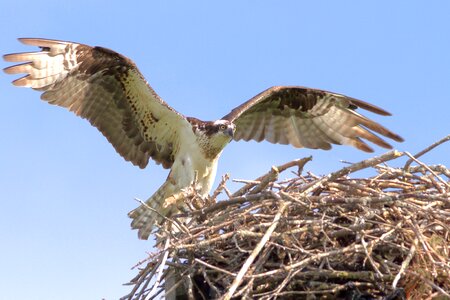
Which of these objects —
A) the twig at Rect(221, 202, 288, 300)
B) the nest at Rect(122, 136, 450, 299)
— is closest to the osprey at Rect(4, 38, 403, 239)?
the nest at Rect(122, 136, 450, 299)

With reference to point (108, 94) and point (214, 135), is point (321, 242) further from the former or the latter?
point (108, 94)

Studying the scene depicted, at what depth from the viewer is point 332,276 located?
580 cm

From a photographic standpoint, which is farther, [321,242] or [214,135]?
[214,135]

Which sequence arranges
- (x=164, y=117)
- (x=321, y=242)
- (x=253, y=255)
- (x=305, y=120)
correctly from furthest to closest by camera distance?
(x=305, y=120) < (x=164, y=117) < (x=321, y=242) < (x=253, y=255)

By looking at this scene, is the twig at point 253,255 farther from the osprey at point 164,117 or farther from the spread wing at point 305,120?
the spread wing at point 305,120

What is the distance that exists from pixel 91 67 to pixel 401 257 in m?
4.16

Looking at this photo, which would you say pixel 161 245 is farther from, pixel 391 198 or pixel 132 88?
pixel 132 88

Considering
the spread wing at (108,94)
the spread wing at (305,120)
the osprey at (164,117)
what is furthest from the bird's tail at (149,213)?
the spread wing at (305,120)

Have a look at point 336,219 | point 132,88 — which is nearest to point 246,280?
point 336,219

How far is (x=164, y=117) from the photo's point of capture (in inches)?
350

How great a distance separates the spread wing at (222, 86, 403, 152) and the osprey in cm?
1

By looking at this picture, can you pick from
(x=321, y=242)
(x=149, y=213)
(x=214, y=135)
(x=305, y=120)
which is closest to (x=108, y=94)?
(x=214, y=135)

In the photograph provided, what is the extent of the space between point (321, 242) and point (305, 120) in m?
3.82

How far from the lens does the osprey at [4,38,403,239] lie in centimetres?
843
